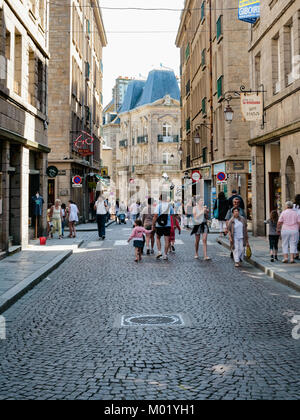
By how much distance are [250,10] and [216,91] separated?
39.7 feet

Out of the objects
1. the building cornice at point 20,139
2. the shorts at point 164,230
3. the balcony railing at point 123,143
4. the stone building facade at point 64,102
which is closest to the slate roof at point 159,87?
the balcony railing at point 123,143

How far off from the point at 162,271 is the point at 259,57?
12772 millimetres

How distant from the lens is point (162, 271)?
12.5m

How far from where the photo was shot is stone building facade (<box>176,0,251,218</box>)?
1163 inches

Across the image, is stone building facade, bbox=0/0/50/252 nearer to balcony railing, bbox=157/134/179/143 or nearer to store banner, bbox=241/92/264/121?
store banner, bbox=241/92/264/121

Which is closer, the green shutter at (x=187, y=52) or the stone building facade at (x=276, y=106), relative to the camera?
the stone building facade at (x=276, y=106)

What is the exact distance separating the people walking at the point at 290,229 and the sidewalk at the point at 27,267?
587 cm

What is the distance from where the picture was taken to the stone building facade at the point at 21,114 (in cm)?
1541

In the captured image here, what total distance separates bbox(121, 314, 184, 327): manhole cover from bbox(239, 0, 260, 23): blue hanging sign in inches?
664

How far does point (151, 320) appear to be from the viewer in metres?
Result: 7.41

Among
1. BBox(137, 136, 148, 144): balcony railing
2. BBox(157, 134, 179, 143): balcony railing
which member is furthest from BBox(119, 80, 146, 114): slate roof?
BBox(157, 134, 179, 143): balcony railing

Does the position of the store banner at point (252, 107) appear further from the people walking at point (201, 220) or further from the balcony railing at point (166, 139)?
the balcony railing at point (166, 139)

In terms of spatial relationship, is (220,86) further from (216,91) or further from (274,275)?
(274,275)

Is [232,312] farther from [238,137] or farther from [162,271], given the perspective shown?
[238,137]
